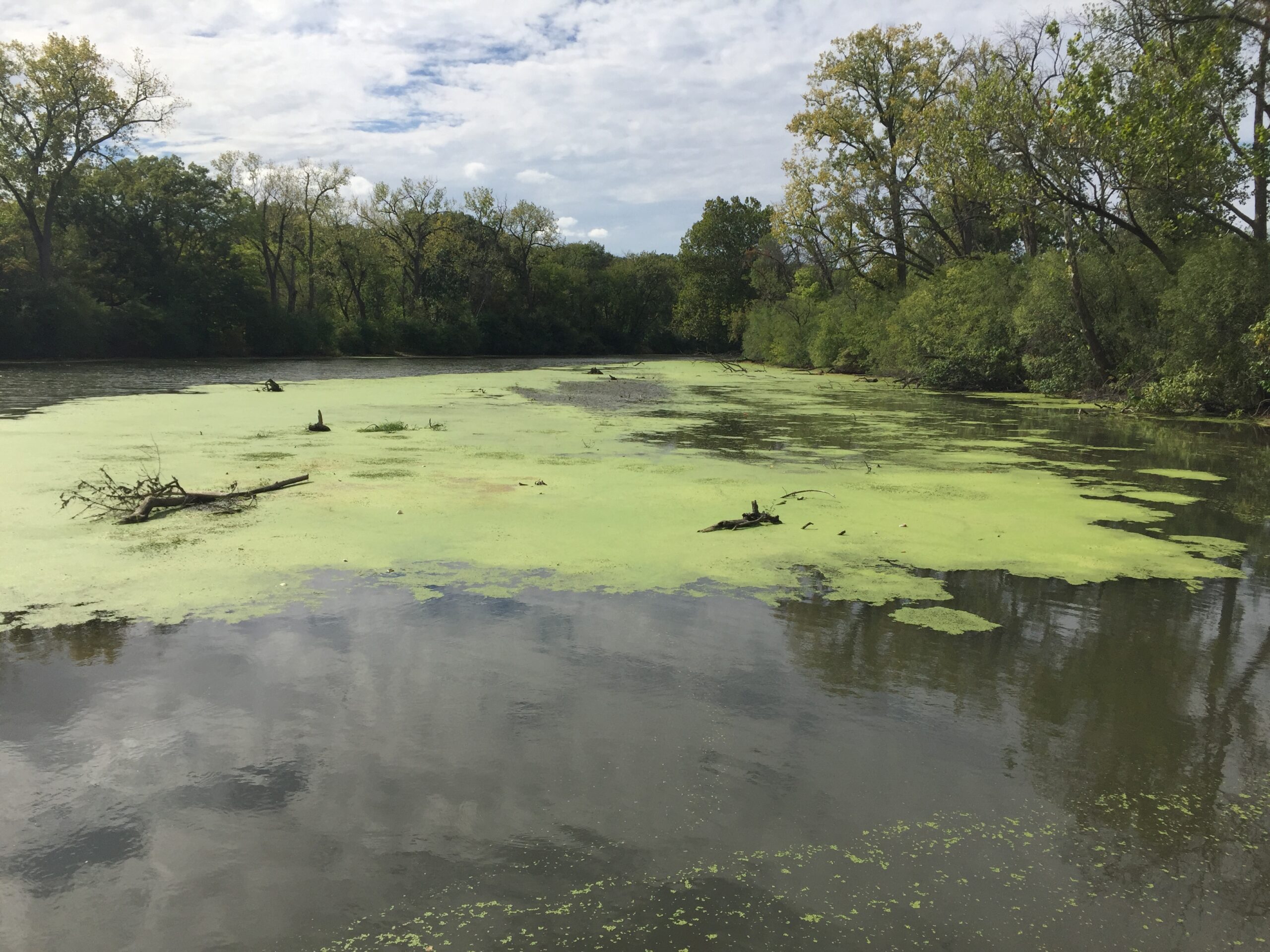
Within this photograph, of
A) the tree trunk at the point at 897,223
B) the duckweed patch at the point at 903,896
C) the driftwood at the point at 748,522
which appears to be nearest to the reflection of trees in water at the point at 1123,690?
the duckweed patch at the point at 903,896

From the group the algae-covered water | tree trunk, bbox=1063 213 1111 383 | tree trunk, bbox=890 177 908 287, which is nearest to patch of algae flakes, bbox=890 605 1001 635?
the algae-covered water

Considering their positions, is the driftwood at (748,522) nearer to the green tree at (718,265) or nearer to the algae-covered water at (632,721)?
→ the algae-covered water at (632,721)

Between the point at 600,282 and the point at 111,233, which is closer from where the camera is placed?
the point at 111,233

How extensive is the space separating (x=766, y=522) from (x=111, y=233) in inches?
1293

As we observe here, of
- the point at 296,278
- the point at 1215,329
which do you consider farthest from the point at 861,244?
the point at 296,278

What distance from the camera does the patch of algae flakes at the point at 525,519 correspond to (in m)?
4.26

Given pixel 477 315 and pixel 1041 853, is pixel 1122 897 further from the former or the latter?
pixel 477 315

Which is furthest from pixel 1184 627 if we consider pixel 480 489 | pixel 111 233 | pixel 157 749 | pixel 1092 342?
pixel 111 233

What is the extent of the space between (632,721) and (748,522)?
2.85 meters

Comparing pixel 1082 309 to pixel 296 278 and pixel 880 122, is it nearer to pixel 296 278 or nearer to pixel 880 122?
pixel 880 122

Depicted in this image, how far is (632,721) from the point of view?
9.10 ft

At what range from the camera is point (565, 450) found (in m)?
8.67

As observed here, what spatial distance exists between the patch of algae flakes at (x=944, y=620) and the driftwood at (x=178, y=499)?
448 centimetres

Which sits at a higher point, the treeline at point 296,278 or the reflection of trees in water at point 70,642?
the treeline at point 296,278
